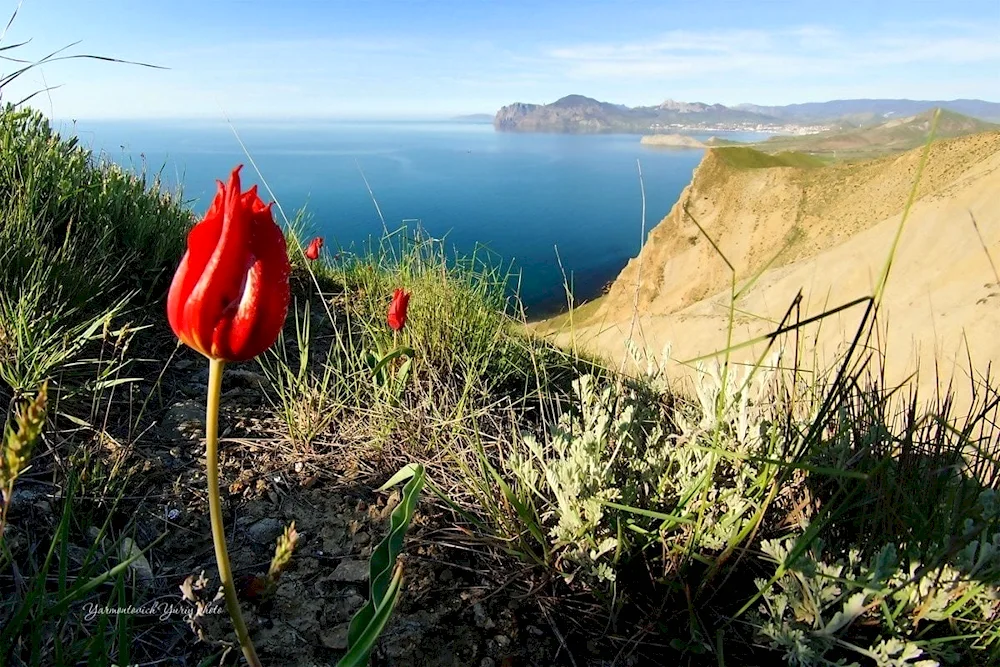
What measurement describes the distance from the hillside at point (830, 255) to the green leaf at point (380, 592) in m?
1.90

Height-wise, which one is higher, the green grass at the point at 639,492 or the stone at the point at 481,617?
the green grass at the point at 639,492

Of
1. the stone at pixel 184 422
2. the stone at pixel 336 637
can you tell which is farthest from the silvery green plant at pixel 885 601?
the stone at pixel 184 422

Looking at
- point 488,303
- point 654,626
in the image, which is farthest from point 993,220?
point 654,626

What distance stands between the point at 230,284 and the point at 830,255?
2716cm

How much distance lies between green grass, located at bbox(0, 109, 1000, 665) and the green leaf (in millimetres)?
321

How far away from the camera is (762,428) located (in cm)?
149

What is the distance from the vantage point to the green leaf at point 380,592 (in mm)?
733

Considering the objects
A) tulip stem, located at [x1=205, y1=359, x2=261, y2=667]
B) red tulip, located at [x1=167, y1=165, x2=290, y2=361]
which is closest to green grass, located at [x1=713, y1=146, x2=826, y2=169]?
red tulip, located at [x1=167, y1=165, x2=290, y2=361]

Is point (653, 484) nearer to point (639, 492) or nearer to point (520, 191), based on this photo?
point (639, 492)

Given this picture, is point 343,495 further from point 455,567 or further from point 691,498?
point 691,498

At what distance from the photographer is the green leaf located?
73 centimetres

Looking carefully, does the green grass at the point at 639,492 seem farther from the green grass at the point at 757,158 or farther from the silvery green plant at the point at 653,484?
the green grass at the point at 757,158

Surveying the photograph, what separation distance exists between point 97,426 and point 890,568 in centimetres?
222

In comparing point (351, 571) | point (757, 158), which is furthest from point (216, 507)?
point (757, 158)
